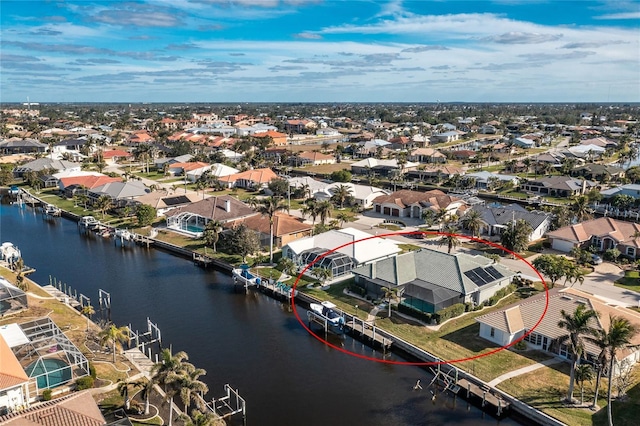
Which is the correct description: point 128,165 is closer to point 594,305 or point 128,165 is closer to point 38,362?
point 38,362

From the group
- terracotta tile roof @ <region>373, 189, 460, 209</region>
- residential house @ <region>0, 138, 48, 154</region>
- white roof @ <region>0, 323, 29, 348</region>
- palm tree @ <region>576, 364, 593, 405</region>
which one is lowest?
palm tree @ <region>576, 364, 593, 405</region>

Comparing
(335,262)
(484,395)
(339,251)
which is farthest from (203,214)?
(484,395)

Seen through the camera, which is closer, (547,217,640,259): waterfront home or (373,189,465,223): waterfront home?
(547,217,640,259): waterfront home

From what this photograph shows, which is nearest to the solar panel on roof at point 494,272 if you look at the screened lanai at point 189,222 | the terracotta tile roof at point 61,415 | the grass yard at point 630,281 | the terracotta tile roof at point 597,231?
the grass yard at point 630,281

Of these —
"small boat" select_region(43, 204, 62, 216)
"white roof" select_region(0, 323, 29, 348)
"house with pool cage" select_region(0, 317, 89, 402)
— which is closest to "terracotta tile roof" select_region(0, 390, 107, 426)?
"house with pool cage" select_region(0, 317, 89, 402)

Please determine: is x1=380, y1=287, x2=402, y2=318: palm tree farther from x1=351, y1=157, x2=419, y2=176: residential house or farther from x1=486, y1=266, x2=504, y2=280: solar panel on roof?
x1=351, y1=157, x2=419, y2=176: residential house

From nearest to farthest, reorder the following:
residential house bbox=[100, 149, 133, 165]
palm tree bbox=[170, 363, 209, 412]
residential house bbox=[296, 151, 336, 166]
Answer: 1. palm tree bbox=[170, 363, 209, 412]
2. residential house bbox=[100, 149, 133, 165]
3. residential house bbox=[296, 151, 336, 166]

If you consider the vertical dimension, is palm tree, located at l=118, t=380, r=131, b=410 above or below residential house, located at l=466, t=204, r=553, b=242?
below

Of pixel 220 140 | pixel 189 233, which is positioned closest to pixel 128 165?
pixel 220 140
